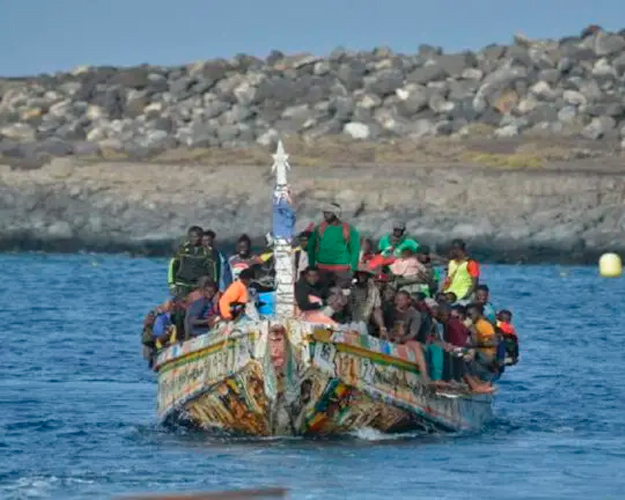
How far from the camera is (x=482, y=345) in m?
29.3

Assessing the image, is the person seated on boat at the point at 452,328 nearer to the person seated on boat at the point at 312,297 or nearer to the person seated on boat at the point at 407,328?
the person seated on boat at the point at 407,328

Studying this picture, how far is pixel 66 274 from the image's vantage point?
63.6 m

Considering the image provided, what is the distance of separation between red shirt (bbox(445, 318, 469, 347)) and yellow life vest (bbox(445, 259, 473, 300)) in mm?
2508

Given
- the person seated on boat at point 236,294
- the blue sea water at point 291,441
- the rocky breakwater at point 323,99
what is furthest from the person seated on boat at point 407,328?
the rocky breakwater at point 323,99

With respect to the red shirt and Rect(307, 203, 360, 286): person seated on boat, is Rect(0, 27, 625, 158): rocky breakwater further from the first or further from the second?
Rect(307, 203, 360, 286): person seated on boat

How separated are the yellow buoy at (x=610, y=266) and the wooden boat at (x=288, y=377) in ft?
125

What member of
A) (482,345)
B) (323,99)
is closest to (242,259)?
(482,345)

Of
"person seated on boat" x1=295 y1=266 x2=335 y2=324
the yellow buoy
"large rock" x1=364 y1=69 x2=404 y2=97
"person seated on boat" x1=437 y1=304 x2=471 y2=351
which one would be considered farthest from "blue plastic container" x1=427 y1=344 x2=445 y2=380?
"large rock" x1=364 y1=69 x2=404 y2=97

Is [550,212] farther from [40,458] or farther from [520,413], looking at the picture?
[40,458]

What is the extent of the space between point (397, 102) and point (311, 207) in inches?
721

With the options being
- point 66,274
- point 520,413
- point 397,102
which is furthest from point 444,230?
point 520,413

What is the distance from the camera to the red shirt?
1134 inches

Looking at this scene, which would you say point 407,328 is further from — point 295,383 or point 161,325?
point 161,325

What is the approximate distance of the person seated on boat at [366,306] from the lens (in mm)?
26703
